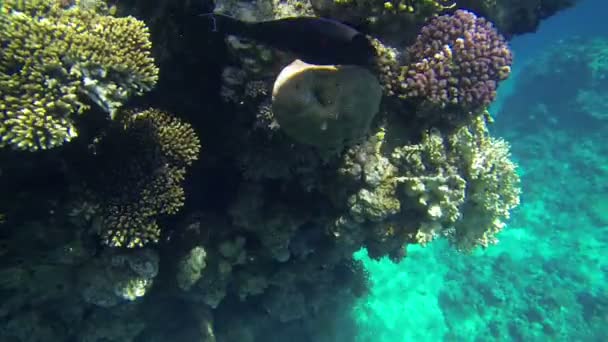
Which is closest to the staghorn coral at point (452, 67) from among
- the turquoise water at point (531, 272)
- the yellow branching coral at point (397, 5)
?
the yellow branching coral at point (397, 5)

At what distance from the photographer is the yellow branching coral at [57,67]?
308cm

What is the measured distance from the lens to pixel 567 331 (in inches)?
463

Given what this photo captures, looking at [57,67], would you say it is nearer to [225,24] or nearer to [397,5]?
[225,24]

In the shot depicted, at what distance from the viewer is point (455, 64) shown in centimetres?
425

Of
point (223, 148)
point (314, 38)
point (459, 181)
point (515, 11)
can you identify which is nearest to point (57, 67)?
point (223, 148)

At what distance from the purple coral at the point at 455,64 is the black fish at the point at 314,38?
0.70m

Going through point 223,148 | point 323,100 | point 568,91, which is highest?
point 323,100

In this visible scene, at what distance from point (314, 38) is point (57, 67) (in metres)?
2.24

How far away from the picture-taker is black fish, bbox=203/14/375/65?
3316 millimetres

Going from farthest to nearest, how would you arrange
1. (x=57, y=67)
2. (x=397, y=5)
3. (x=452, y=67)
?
(x=452, y=67) < (x=397, y=5) < (x=57, y=67)

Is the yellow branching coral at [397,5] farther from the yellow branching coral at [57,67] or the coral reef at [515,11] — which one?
the yellow branching coral at [57,67]

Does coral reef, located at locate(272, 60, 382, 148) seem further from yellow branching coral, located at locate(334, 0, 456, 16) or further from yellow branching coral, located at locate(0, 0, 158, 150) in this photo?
yellow branching coral, located at locate(0, 0, 158, 150)

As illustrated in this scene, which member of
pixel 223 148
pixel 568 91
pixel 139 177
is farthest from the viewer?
pixel 568 91

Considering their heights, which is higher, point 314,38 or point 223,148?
point 314,38
